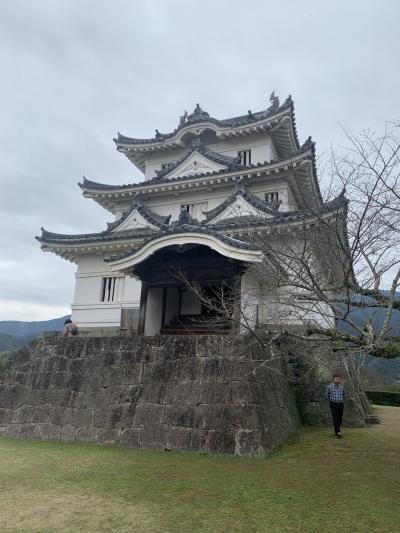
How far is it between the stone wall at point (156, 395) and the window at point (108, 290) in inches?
201

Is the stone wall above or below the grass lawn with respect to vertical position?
above

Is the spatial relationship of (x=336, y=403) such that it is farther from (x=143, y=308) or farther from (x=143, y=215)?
(x=143, y=215)

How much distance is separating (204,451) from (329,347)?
286 centimetres

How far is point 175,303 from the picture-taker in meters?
12.7

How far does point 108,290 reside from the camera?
15.4 meters

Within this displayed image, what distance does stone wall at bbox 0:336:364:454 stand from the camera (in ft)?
24.2

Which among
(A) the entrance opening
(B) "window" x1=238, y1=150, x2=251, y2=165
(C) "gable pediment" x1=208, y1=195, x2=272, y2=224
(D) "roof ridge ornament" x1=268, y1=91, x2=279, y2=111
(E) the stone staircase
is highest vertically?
(D) "roof ridge ornament" x1=268, y1=91, x2=279, y2=111

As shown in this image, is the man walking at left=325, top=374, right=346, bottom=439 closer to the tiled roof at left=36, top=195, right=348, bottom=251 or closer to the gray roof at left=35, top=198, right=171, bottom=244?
the tiled roof at left=36, top=195, right=348, bottom=251

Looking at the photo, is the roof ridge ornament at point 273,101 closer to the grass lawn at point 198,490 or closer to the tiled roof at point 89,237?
the tiled roof at point 89,237

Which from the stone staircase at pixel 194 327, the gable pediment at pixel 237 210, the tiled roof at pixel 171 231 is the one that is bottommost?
the stone staircase at pixel 194 327

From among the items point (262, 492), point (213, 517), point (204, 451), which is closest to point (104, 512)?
point (213, 517)

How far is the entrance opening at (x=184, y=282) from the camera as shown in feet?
34.5

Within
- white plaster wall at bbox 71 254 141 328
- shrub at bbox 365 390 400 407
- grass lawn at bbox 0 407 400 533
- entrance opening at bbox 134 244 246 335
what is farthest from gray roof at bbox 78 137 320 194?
shrub at bbox 365 390 400 407

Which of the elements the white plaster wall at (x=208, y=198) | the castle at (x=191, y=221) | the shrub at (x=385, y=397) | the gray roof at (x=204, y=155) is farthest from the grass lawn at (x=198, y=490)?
the shrub at (x=385, y=397)
